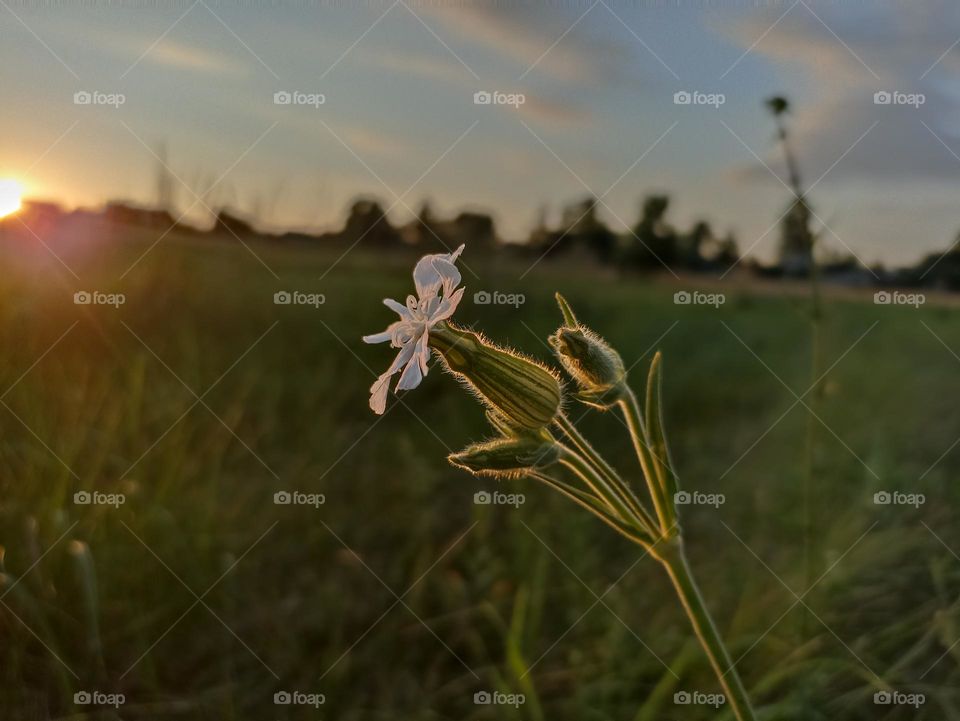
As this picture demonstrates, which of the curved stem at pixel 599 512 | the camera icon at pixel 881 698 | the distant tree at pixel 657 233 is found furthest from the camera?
the distant tree at pixel 657 233

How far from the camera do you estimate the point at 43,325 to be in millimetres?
1748

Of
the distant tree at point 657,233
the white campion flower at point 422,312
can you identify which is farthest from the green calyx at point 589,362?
the distant tree at point 657,233

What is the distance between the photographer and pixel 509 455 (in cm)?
77

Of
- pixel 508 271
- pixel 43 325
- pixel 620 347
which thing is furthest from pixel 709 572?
pixel 43 325

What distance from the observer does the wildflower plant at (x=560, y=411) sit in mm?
759

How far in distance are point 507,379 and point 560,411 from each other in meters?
0.06

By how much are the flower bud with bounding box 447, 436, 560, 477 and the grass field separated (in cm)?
60

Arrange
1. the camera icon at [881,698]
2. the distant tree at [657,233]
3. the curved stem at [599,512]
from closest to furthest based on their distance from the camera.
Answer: the curved stem at [599,512] < the camera icon at [881,698] < the distant tree at [657,233]

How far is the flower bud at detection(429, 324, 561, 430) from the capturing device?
31.2 inches

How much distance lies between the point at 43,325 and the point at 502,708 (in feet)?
3.99

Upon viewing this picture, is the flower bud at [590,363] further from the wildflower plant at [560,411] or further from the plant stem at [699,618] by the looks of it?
the plant stem at [699,618]

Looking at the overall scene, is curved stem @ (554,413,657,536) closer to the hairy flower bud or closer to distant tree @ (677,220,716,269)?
the hairy flower bud

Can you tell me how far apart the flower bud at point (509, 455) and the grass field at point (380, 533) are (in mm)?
597

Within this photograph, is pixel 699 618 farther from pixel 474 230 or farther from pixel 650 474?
pixel 474 230
